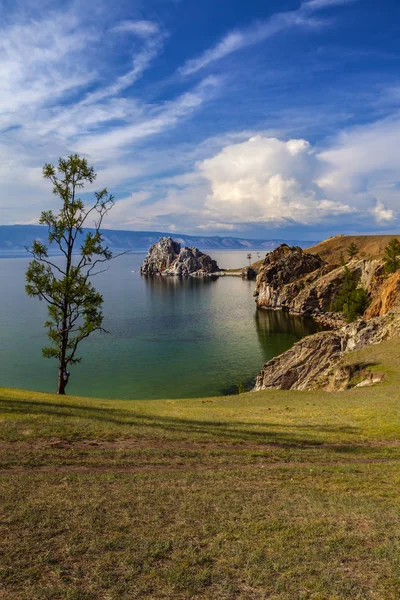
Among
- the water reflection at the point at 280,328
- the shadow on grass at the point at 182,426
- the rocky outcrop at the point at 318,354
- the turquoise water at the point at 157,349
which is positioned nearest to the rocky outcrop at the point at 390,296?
the rocky outcrop at the point at 318,354

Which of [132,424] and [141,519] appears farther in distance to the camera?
[132,424]

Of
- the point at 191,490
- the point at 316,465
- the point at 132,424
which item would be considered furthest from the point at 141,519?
the point at 132,424

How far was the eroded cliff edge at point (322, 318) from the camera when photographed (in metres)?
50.0

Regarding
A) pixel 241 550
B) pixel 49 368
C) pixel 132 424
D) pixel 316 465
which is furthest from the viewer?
pixel 49 368

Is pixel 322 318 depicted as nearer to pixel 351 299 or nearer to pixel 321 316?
pixel 321 316

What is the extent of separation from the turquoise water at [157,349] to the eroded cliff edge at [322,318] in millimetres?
9623

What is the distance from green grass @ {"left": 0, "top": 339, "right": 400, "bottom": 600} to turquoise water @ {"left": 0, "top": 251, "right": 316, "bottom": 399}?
113ft

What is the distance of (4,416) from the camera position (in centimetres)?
2334

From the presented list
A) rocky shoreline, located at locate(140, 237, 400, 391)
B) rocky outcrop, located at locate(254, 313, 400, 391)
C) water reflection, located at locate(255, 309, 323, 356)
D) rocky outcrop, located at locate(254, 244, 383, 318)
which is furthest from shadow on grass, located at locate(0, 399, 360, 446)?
rocky outcrop, located at locate(254, 244, 383, 318)

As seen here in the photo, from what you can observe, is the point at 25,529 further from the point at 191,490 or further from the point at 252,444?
the point at 252,444

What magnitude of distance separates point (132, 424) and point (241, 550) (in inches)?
566

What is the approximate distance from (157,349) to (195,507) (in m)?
70.6

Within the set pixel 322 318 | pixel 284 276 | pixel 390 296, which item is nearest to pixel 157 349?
pixel 390 296

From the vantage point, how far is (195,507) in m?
14.0
